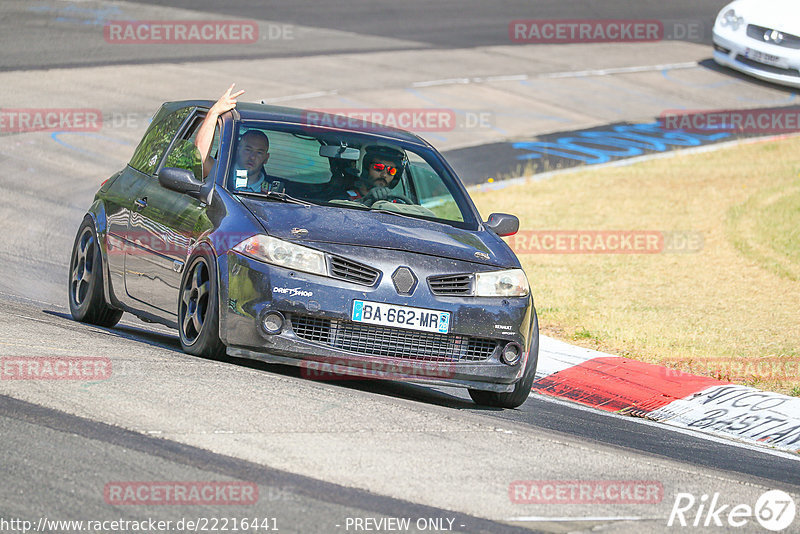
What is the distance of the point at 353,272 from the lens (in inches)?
279

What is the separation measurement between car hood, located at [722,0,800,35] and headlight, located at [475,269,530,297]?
17.8 metres

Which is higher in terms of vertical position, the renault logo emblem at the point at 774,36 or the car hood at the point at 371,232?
the renault logo emblem at the point at 774,36

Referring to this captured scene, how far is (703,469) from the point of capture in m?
6.54

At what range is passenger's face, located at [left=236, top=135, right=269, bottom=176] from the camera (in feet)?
26.1

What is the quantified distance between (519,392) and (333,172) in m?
1.87

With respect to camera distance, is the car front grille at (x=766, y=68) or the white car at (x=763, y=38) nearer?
the white car at (x=763, y=38)

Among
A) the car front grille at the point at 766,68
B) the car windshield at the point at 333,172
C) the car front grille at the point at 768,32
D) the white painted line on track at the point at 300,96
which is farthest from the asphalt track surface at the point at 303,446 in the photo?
the car front grille at the point at 766,68

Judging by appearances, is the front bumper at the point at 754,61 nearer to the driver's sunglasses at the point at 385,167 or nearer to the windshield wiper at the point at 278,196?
the driver's sunglasses at the point at 385,167

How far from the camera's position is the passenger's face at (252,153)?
7949mm

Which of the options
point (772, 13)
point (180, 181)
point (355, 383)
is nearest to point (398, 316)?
point (355, 383)

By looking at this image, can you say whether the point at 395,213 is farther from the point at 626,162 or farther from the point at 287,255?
the point at 626,162

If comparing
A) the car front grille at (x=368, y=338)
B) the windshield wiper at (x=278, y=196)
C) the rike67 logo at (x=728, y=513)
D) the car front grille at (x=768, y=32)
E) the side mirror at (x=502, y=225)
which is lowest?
the rike67 logo at (x=728, y=513)

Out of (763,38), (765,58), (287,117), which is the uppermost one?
(763,38)

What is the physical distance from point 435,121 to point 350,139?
1376 cm
